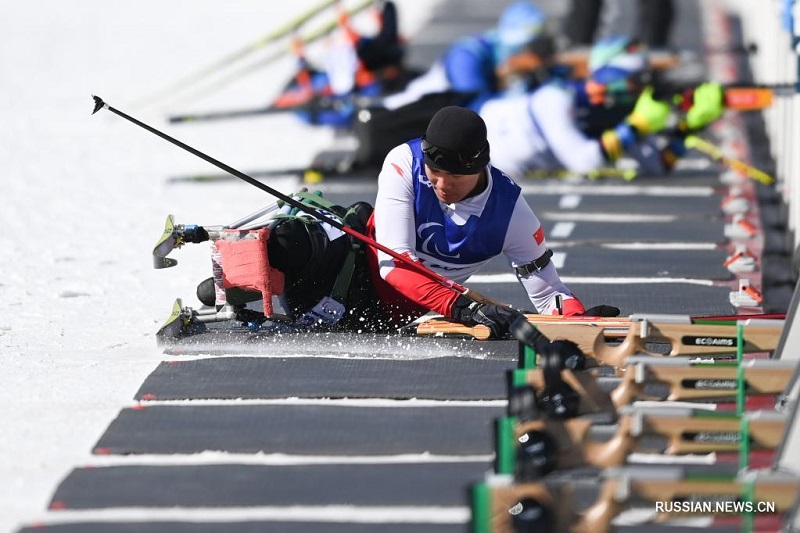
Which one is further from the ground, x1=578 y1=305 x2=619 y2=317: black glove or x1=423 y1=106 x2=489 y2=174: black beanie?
x1=423 y1=106 x2=489 y2=174: black beanie

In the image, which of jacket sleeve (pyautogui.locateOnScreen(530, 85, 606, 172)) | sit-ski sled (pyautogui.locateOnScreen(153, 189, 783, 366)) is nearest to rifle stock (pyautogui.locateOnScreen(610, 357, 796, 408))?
sit-ski sled (pyautogui.locateOnScreen(153, 189, 783, 366))

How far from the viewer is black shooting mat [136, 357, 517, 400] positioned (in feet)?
17.8

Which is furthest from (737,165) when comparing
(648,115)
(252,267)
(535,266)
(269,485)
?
(269,485)

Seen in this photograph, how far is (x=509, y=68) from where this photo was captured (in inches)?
428

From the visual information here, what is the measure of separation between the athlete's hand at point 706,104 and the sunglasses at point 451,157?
468 centimetres

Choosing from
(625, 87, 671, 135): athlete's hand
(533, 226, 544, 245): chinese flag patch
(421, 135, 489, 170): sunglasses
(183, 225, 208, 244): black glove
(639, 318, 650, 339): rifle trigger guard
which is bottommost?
(639, 318, 650, 339): rifle trigger guard

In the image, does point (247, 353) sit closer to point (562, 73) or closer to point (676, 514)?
point (676, 514)

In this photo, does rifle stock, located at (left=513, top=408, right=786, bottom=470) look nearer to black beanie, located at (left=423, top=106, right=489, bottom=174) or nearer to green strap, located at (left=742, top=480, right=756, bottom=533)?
green strap, located at (left=742, top=480, right=756, bottom=533)

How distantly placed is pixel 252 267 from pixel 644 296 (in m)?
2.13

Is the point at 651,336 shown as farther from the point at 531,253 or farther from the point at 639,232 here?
the point at 639,232

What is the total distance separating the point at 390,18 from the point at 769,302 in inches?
227

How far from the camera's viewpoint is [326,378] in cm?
562

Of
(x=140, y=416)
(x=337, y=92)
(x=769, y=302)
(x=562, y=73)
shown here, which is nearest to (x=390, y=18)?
(x=337, y=92)

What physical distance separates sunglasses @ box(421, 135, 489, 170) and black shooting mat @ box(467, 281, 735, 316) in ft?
4.53
